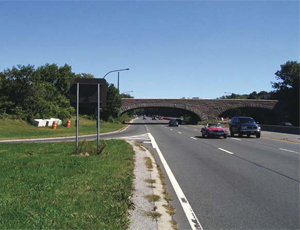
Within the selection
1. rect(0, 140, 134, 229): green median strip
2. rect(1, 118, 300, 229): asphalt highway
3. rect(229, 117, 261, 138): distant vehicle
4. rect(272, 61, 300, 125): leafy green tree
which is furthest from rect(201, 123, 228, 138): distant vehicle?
rect(272, 61, 300, 125): leafy green tree

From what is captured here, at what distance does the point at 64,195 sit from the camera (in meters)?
6.24

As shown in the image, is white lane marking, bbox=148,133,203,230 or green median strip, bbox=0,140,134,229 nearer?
green median strip, bbox=0,140,134,229

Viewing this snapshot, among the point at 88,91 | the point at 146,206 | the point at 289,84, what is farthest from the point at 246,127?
the point at 289,84

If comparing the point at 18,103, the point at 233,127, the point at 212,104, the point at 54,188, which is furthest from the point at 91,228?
the point at 212,104

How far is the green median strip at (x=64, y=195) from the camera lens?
484cm

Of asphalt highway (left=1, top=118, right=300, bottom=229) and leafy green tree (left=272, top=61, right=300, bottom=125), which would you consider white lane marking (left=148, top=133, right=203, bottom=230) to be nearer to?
asphalt highway (left=1, top=118, right=300, bottom=229)

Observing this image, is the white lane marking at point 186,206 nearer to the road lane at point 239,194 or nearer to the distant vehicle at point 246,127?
the road lane at point 239,194

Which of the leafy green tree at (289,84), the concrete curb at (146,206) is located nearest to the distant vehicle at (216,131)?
the concrete curb at (146,206)

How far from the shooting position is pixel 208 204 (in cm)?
654

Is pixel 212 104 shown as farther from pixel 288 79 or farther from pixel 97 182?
pixel 97 182

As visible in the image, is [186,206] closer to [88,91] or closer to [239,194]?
[239,194]

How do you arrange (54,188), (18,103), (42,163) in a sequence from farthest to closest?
1. (18,103)
2. (42,163)
3. (54,188)

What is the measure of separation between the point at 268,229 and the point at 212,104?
7834cm

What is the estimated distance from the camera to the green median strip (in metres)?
4.84
